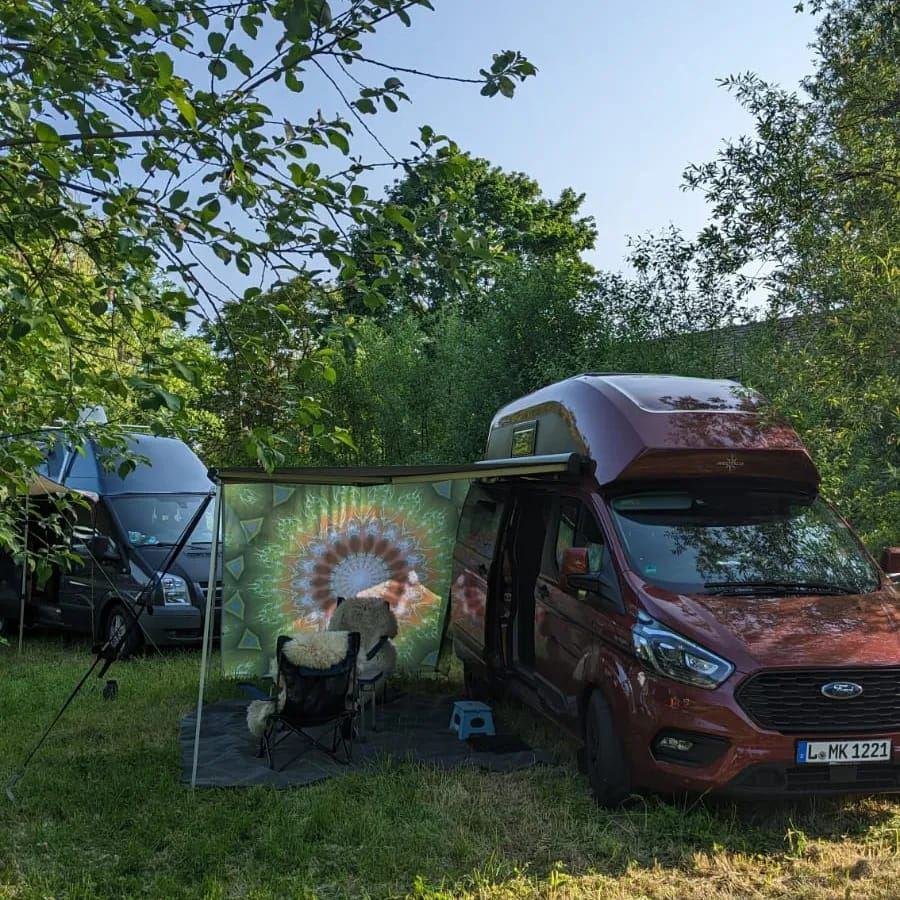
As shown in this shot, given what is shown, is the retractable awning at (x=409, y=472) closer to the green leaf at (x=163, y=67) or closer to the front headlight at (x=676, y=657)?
the front headlight at (x=676, y=657)

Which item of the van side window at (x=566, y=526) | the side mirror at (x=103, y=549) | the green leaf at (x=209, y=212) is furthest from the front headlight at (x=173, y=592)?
the green leaf at (x=209, y=212)

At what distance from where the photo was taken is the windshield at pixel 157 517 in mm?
11914

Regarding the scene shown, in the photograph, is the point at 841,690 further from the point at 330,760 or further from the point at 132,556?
the point at 132,556

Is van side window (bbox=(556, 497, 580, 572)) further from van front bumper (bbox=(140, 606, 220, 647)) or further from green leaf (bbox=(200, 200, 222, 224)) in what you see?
van front bumper (bbox=(140, 606, 220, 647))

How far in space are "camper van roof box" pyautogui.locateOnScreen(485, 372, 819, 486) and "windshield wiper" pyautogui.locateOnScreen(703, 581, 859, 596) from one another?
78 cm

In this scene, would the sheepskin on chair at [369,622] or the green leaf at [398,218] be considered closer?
the green leaf at [398,218]

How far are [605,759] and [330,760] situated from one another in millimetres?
2200

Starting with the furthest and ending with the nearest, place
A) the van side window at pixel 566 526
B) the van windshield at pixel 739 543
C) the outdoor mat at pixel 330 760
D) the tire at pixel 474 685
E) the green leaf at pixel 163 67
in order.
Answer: the tire at pixel 474 685 → the van side window at pixel 566 526 → the outdoor mat at pixel 330 760 → the van windshield at pixel 739 543 → the green leaf at pixel 163 67

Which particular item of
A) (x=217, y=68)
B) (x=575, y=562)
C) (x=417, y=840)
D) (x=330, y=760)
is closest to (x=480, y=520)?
(x=330, y=760)

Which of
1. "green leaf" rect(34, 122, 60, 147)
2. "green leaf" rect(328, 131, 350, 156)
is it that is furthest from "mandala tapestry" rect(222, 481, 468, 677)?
"green leaf" rect(34, 122, 60, 147)

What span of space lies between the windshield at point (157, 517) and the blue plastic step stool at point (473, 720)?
5167 millimetres

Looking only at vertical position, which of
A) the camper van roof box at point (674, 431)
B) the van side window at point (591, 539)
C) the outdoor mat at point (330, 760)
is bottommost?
the outdoor mat at point (330, 760)

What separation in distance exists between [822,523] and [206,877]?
427cm

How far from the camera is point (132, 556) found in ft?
38.1
